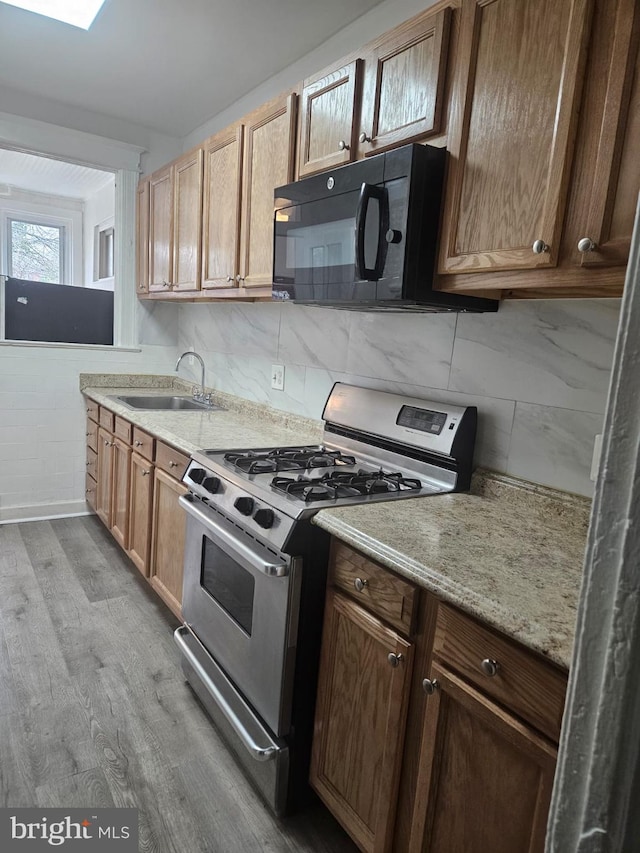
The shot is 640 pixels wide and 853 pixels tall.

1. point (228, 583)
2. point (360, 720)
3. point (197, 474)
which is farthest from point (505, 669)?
point (197, 474)

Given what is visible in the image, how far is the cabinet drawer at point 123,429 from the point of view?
2.83m

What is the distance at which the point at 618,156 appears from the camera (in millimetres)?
1037

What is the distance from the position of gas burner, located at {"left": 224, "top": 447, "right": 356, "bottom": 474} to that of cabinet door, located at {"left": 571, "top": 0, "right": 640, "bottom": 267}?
1105mm

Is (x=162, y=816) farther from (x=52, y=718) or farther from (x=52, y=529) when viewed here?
(x=52, y=529)

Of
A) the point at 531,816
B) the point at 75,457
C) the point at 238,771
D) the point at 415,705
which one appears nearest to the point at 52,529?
the point at 75,457

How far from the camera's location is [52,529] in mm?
3465

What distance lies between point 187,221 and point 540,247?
222 cm

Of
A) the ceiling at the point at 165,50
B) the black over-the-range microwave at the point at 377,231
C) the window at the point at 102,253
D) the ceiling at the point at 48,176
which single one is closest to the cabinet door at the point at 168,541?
the black over-the-range microwave at the point at 377,231

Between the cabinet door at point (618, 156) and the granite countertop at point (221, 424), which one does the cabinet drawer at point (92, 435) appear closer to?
the granite countertop at point (221, 424)

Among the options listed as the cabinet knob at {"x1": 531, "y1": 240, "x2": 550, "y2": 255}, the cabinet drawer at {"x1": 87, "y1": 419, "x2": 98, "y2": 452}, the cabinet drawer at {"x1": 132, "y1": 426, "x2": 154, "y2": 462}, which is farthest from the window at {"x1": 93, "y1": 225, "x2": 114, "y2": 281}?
the cabinet knob at {"x1": 531, "y1": 240, "x2": 550, "y2": 255}

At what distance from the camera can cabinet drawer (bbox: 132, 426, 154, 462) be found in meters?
2.54

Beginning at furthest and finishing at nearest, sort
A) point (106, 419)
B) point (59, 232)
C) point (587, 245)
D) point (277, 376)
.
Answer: point (59, 232) < point (106, 419) < point (277, 376) < point (587, 245)

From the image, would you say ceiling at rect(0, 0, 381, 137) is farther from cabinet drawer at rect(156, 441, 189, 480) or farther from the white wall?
the white wall

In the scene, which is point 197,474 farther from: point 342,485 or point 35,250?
point 35,250
